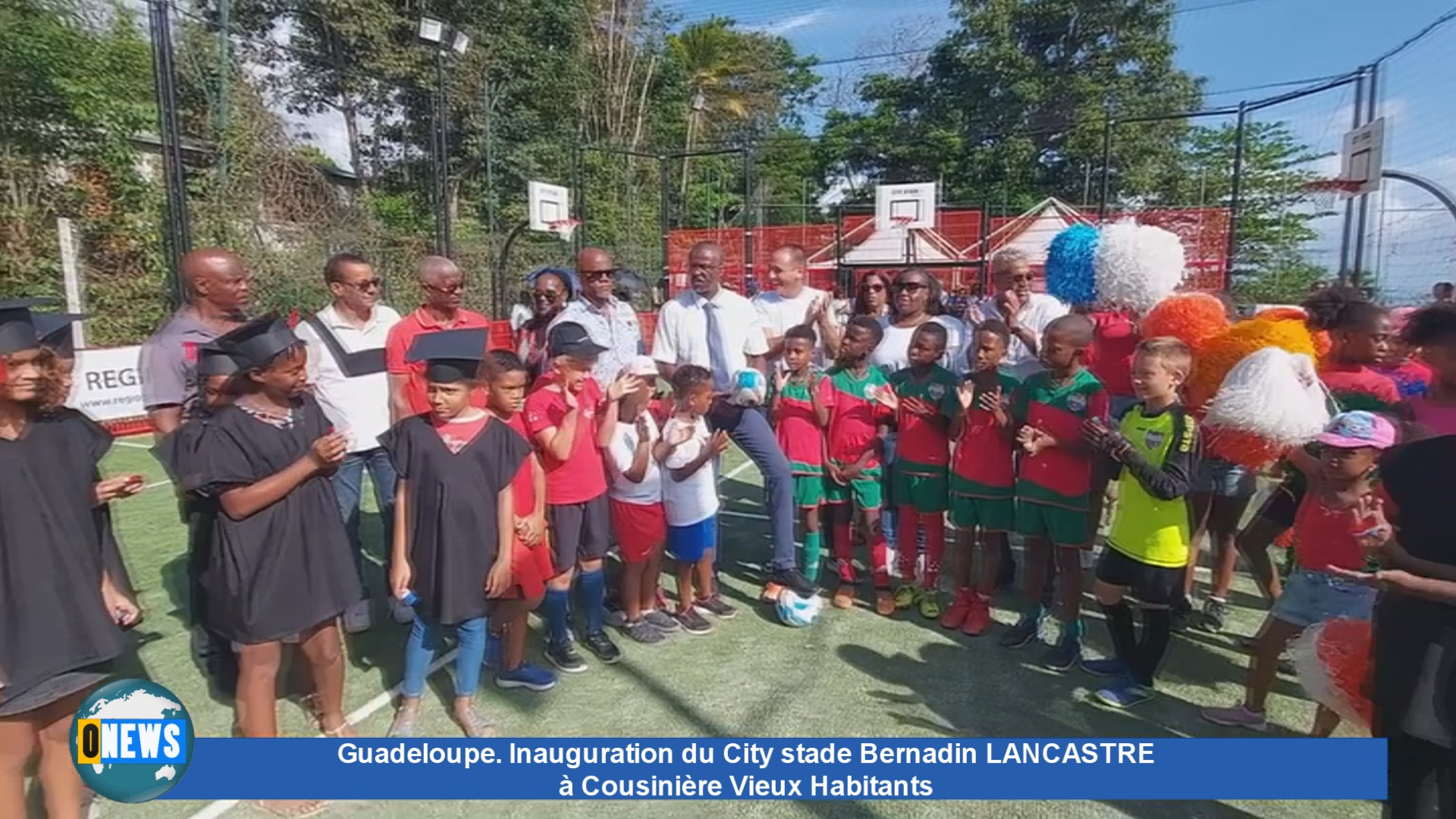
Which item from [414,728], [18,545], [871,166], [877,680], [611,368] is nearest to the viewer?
[18,545]

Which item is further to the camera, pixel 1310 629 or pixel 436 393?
pixel 436 393

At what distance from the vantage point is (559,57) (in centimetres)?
2433

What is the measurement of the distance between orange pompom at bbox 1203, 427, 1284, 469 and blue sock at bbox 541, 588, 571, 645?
2.90m

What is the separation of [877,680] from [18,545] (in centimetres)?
318

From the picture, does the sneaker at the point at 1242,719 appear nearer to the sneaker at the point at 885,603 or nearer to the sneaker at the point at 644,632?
the sneaker at the point at 885,603

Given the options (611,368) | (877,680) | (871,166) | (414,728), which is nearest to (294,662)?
(414,728)

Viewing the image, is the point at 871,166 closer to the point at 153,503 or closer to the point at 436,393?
the point at 153,503

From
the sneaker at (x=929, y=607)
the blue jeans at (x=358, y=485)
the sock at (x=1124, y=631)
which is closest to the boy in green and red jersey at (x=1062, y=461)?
the sock at (x=1124, y=631)

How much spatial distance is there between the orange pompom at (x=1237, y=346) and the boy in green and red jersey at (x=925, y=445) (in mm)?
1076

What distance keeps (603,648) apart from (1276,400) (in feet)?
10.1

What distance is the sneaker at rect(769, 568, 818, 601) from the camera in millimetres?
4516

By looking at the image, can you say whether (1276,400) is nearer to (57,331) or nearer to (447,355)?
(447,355)

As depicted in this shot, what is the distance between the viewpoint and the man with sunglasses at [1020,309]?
4691 millimetres

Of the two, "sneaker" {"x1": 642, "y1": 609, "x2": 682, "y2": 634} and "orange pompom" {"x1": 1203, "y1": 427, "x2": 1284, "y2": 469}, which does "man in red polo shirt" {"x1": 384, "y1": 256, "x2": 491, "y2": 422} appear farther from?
"orange pompom" {"x1": 1203, "y1": 427, "x2": 1284, "y2": 469}
